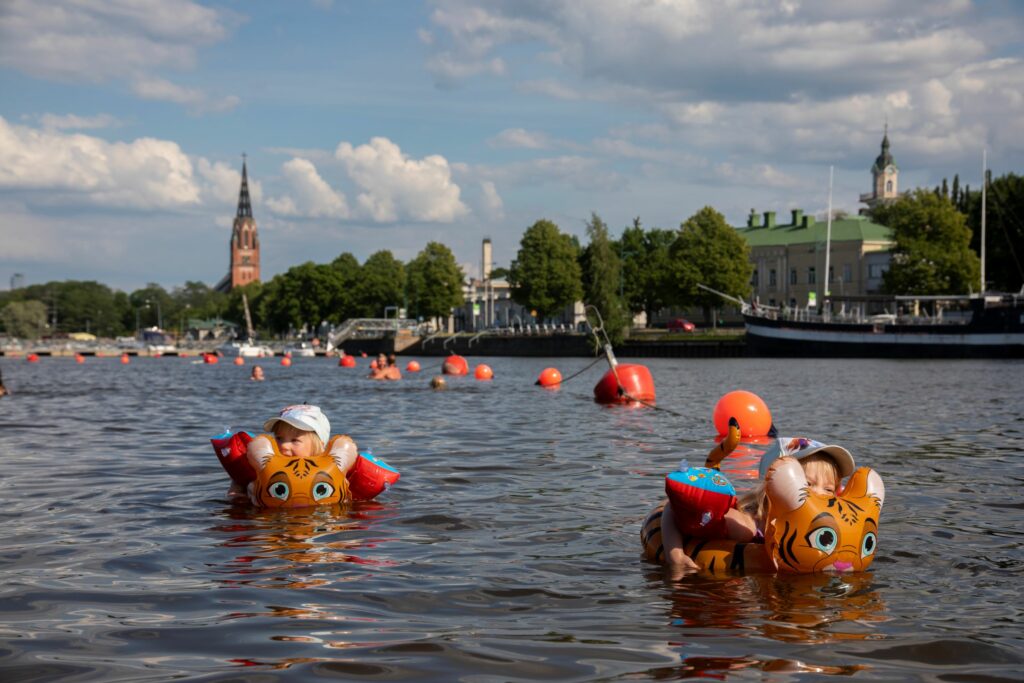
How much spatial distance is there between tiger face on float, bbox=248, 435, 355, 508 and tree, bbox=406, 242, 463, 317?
449 feet

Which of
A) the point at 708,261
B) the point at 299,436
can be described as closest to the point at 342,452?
the point at 299,436

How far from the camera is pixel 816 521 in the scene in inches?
352

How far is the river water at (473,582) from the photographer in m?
7.17

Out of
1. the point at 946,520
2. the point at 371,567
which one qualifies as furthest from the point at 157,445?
the point at 946,520

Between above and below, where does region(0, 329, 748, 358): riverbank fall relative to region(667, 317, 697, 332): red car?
below

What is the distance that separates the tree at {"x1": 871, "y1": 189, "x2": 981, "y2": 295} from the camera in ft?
334

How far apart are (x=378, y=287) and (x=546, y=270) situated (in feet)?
150

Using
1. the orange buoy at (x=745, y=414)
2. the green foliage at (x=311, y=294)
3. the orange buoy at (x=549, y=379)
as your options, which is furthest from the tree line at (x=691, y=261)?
the orange buoy at (x=745, y=414)

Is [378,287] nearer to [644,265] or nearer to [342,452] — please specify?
[644,265]

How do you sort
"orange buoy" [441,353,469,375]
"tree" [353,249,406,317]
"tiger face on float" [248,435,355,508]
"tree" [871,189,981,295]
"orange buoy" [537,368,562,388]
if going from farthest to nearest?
"tree" [353,249,406,317] < "tree" [871,189,981,295] < "orange buoy" [441,353,469,375] < "orange buoy" [537,368,562,388] < "tiger face on float" [248,435,355,508]

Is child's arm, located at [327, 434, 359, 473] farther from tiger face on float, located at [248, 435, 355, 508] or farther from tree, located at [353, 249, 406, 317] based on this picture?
tree, located at [353, 249, 406, 317]

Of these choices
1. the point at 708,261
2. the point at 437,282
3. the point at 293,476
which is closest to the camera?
the point at 293,476

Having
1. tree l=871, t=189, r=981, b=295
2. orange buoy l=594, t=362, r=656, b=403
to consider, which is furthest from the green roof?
orange buoy l=594, t=362, r=656, b=403

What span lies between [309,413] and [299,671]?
574cm
